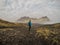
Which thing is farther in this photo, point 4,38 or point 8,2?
point 8,2

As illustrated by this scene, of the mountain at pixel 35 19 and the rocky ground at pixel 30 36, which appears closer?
the rocky ground at pixel 30 36

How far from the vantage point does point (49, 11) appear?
255 inches

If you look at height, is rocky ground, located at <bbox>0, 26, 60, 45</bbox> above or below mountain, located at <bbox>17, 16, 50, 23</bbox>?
below

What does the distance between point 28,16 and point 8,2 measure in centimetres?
101

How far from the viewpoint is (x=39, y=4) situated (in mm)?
6477

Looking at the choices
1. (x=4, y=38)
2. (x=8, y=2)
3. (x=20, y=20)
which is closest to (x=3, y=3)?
(x=8, y=2)

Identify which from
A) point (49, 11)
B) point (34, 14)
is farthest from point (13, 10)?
point (49, 11)

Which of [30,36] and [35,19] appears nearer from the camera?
[30,36]

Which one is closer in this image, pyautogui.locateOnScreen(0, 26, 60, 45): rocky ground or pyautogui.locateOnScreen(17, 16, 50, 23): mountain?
pyautogui.locateOnScreen(0, 26, 60, 45): rocky ground

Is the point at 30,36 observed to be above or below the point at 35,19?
below

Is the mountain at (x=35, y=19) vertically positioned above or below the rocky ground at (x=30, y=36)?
above

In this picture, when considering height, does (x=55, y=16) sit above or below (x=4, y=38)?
above

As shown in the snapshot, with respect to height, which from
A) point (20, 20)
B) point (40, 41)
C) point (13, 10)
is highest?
point (13, 10)

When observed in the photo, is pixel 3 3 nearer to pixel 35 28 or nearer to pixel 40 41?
pixel 35 28
